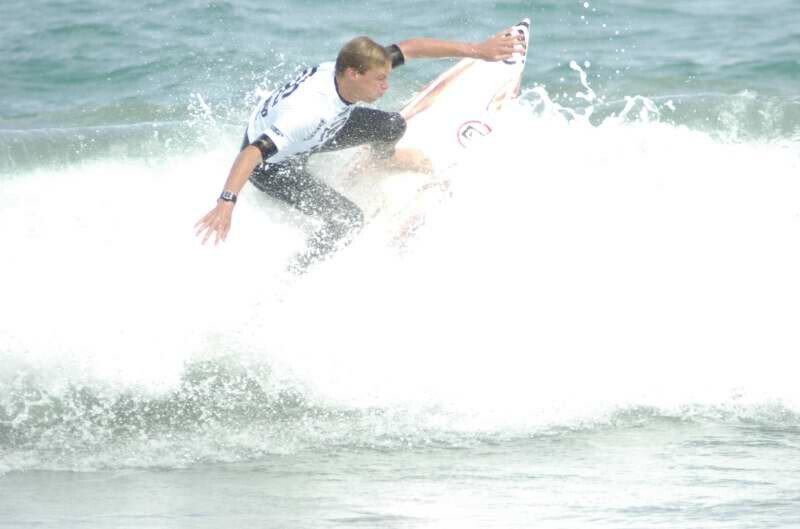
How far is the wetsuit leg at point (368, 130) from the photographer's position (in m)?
6.43

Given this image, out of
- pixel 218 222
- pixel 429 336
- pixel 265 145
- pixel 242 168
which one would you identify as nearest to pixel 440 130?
pixel 429 336

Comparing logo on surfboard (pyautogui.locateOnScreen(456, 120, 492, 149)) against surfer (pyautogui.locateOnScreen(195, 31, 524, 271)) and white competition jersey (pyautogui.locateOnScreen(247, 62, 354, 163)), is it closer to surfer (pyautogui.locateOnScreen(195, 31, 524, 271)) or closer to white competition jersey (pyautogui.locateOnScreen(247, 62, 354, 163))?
Answer: surfer (pyautogui.locateOnScreen(195, 31, 524, 271))

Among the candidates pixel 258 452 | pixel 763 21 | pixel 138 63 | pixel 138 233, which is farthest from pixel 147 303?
pixel 763 21

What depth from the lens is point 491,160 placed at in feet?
25.1

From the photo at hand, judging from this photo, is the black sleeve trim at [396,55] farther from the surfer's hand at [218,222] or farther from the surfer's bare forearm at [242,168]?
the surfer's hand at [218,222]

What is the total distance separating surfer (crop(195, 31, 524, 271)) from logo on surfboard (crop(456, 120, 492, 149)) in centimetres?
59

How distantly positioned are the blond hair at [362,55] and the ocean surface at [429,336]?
1.40 m

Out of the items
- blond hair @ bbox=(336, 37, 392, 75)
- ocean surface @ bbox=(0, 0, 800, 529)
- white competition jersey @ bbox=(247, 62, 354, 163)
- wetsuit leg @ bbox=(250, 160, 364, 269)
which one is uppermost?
blond hair @ bbox=(336, 37, 392, 75)

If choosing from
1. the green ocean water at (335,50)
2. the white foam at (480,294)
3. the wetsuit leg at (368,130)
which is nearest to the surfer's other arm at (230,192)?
the wetsuit leg at (368,130)

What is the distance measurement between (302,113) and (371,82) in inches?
15.7

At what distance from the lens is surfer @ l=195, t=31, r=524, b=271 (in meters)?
5.79

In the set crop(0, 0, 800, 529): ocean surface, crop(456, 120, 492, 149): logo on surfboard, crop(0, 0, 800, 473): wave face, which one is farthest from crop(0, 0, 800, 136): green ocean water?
crop(456, 120, 492, 149): logo on surfboard

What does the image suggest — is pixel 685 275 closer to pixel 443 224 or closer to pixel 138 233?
pixel 443 224

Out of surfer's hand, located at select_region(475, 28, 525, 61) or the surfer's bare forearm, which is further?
surfer's hand, located at select_region(475, 28, 525, 61)
